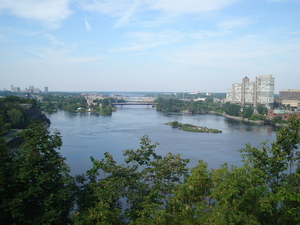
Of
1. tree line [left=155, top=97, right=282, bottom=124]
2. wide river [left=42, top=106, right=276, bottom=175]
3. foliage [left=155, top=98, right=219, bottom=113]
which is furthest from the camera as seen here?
foliage [left=155, top=98, right=219, bottom=113]

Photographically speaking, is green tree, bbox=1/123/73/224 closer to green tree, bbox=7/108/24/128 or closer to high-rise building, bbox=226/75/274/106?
green tree, bbox=7/108/24/128

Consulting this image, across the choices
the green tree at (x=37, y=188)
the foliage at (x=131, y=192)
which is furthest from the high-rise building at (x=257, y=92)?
the green tree at (x=37, y=188)

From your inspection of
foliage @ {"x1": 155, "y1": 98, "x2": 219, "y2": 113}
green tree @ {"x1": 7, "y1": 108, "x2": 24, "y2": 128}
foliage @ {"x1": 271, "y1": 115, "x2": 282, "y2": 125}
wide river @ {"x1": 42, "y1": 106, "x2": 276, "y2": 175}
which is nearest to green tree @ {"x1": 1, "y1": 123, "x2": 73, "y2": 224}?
wide river @ {"x1": 42, "y1": 106, "x2": 276, "y2": 175}

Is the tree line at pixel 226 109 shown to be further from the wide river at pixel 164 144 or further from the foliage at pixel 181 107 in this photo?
the wide river at pixel 164 144

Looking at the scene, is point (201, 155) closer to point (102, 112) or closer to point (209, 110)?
point (102, 112)

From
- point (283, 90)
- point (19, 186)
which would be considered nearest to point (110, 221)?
point (19, 186)

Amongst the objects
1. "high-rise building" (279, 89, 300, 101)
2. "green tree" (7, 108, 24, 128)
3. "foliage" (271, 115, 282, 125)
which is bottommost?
"foliage" (271, 115, 282, 125)

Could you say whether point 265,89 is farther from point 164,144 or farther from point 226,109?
point 164,144
